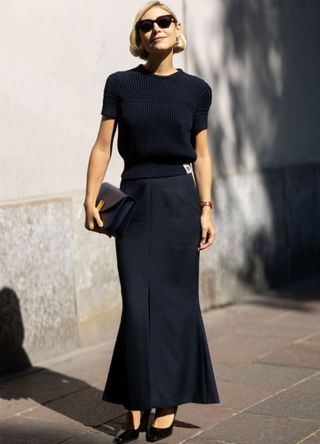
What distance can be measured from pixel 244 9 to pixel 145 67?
3.89m

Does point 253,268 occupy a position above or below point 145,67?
below

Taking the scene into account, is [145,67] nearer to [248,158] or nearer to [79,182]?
[79,182]

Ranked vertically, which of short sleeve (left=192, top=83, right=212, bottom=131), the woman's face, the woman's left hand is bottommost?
the woman's left hand

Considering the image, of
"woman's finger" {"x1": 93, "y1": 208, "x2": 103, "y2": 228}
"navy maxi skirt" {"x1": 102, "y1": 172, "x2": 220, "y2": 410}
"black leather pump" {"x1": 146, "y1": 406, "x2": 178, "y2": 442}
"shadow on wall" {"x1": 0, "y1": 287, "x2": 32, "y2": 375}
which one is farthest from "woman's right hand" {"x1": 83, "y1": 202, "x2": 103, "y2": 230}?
"shadow on wall" {"x1": 0, "y1": 287, "x2": 32, "y2": 375}

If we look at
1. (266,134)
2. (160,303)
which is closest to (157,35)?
(160,303)

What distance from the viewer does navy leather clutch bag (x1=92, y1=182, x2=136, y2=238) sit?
4.71 meters

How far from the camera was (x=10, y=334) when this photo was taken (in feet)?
20.5

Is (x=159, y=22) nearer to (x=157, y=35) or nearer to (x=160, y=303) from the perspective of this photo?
(x=157, y=35)

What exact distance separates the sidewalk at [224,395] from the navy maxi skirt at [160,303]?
0.25m

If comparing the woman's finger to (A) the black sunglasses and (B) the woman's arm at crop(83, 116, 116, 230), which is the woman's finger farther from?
(A) the black sunglasses

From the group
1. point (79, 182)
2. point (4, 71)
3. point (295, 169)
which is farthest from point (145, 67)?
point (295, 169)

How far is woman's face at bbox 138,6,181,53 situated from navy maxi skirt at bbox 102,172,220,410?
53 centimetres

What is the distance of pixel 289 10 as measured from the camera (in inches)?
365

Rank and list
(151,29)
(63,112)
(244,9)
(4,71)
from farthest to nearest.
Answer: (244,9) < (63,112) < (4,71) < (151,29)
